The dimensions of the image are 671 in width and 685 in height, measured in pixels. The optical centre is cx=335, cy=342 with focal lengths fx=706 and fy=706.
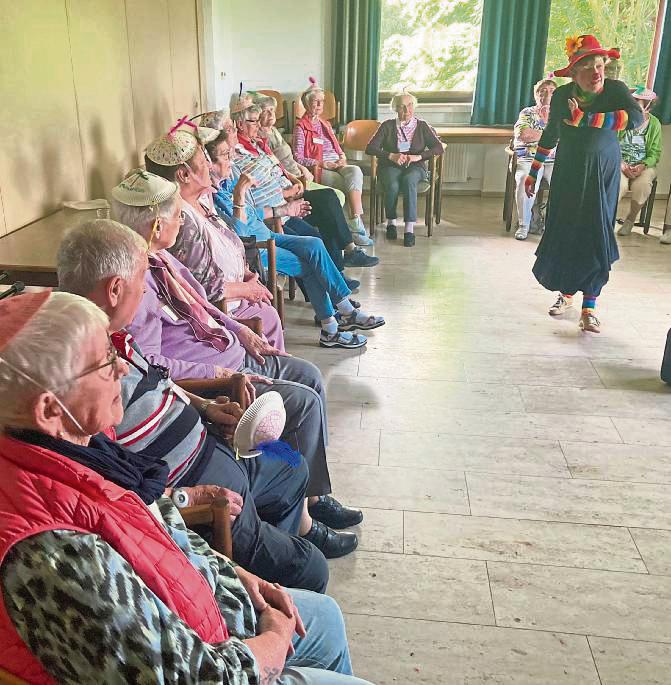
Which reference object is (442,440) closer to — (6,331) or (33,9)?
(6,331)

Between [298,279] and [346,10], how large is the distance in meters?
4.02

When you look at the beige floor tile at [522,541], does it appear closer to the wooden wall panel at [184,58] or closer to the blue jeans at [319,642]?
the blue jeans at [319,642]

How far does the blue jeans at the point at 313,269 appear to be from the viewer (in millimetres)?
3582

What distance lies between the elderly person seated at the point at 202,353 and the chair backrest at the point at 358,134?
15.6ft

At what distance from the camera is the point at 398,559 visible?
6.75ft

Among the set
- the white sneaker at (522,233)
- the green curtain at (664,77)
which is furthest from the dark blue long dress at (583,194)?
the green curtain at (664,77)

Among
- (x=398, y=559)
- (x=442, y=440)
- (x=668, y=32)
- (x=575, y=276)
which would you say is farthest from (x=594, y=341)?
(x=668, y=32)

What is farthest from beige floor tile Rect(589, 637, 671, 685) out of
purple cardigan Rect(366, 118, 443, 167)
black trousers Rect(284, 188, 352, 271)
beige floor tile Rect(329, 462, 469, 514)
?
purple cardigan Rect(366, 118, 443, 167)

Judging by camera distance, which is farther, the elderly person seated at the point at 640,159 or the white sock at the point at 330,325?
the elderly person seated at the point at 640,159

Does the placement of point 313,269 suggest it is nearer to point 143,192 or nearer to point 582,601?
point 143,192

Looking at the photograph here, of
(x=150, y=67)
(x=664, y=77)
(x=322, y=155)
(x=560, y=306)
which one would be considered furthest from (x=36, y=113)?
(x=664, y=77)

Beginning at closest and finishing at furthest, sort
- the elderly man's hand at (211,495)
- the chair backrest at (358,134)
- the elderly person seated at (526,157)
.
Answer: the elderly man's hand at (211,495), the elderly person seated at (526,157), the chair backrest at (358,134)

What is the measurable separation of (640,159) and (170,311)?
518 cm

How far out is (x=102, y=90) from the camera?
3613 millimetres
